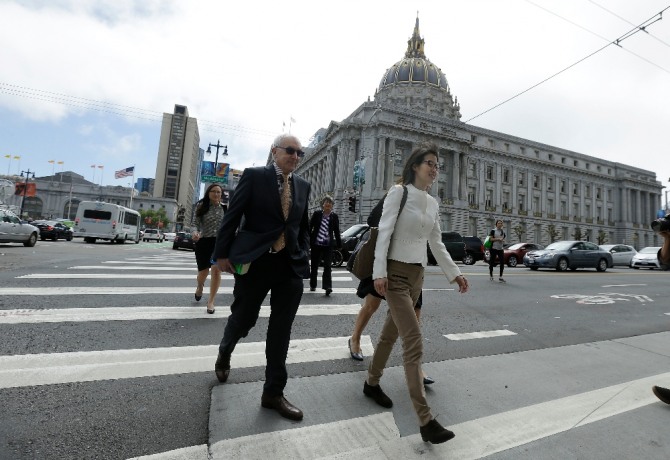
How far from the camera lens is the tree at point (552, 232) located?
66.5 metres

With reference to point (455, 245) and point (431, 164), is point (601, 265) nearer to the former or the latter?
point (455, 245)

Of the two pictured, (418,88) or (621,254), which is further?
(418,88)

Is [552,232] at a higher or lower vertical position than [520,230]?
higher

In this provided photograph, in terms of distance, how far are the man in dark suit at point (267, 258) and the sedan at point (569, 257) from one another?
17.7 meters

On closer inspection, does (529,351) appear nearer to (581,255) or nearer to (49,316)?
(49,316)

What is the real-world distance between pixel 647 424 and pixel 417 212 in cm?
222

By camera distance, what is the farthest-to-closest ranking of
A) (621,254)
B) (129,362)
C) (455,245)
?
(621,254) → (455,245) → (129,362)

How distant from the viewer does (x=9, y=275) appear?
7105 millimetres

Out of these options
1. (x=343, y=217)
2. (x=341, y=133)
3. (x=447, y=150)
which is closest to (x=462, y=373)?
(x=343, y=217)

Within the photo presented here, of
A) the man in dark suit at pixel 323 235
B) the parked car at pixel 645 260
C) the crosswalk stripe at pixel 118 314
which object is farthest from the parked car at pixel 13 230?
the parked car at pixel 645 260

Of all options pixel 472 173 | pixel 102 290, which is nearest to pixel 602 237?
pixel 472 173

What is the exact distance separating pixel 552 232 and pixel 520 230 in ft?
20.9

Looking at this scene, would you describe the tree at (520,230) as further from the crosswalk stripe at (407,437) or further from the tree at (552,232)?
the crosswalk stripe at (407,437)

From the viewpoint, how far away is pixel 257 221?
2.68 m
